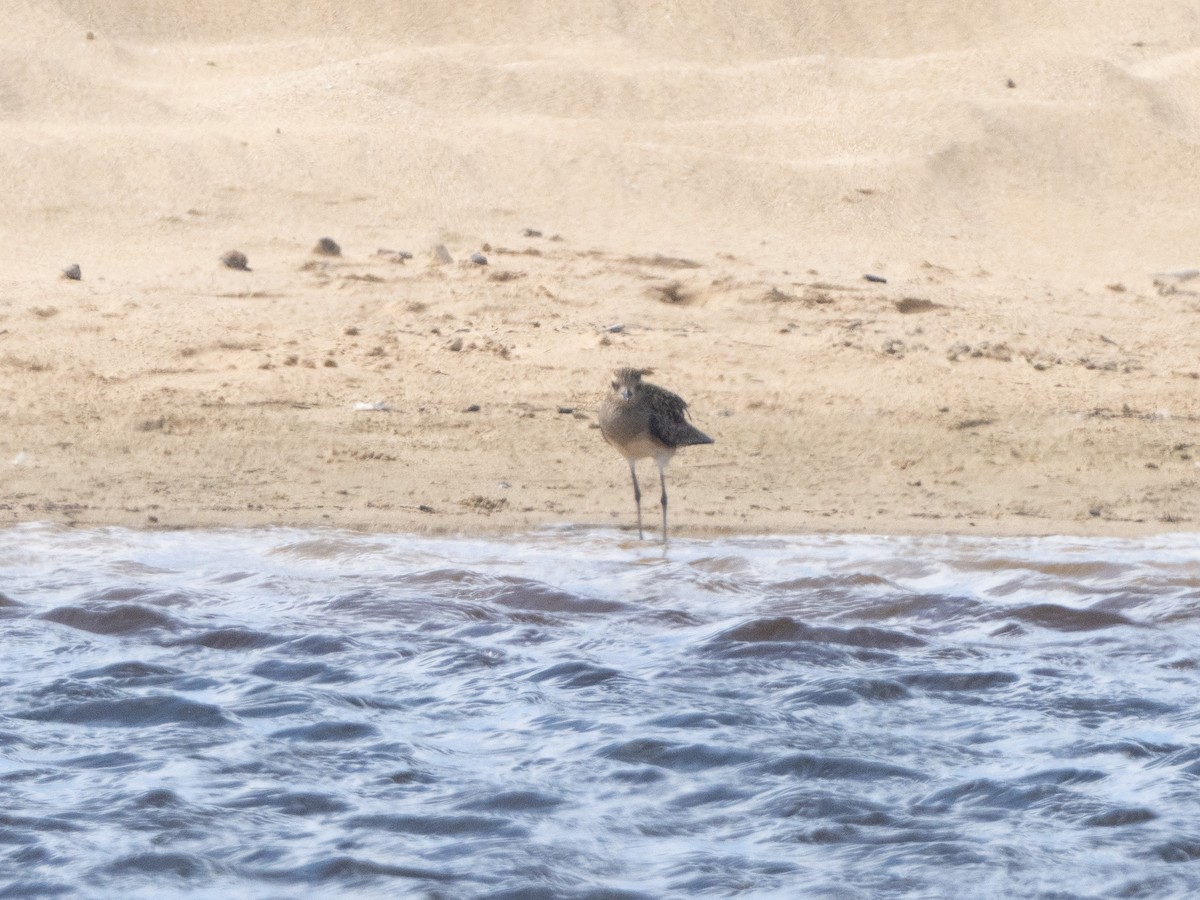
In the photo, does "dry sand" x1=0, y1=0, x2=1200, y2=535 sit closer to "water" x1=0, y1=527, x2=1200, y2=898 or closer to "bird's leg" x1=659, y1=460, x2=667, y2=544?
"bird's leg" x1=659, y1=460, x2=667, y2=544

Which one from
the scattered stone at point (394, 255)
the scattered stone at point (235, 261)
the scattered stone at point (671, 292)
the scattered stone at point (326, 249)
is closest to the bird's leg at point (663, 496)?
the scattered stone at point (671, 292)

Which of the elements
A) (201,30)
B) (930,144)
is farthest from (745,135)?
(201,30)

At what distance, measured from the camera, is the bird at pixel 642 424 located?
768cm

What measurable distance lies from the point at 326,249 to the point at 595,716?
18.7ft

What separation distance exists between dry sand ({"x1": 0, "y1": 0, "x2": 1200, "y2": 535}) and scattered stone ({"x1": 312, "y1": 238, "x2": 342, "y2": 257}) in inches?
6.5

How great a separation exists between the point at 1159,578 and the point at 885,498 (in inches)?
59.0

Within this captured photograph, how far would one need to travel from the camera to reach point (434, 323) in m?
9.99

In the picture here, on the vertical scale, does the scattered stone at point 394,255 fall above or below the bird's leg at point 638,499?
above

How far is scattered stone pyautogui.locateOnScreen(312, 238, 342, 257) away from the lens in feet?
35.8

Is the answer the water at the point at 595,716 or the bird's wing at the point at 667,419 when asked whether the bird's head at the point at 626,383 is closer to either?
the bird's wing at the point at 667,419

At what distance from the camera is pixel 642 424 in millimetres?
7652

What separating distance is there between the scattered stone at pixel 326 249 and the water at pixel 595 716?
3573 millimetres

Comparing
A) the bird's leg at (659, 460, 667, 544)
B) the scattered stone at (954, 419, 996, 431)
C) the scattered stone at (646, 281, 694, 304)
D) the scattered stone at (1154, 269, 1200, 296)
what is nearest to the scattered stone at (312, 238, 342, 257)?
the scattered stone at (646, 281, 694, 304)

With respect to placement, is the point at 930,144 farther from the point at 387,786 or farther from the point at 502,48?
the point at 387,786
